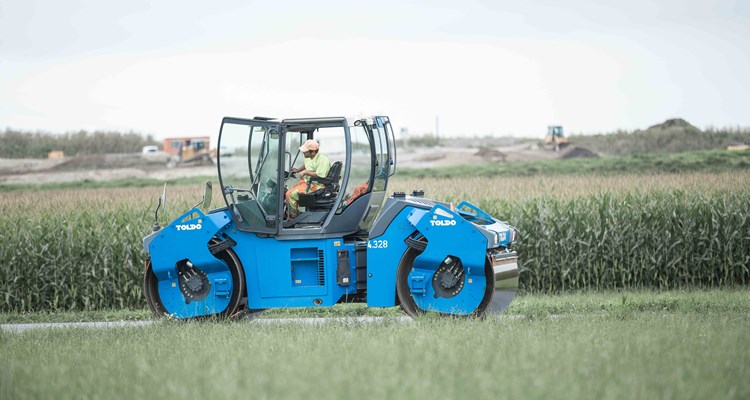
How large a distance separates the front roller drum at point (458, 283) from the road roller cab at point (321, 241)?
0.01 m

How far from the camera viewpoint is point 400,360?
30.8 ft

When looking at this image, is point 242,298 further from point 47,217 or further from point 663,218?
point 663,218

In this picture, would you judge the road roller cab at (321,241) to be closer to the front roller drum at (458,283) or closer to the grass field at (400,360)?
the front roller drum at (458,283)

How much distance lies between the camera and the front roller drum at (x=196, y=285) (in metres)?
13.4

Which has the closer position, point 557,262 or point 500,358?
point 500,358

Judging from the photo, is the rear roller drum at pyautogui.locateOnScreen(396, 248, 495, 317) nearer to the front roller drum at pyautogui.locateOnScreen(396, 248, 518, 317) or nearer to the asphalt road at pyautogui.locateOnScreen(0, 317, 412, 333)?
the front roller drum at pyautogui.locateOnScreen(396, 248, 518, 317)

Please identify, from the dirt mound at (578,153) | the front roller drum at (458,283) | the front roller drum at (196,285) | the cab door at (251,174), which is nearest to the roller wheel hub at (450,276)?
the front roller drum at (458,283)

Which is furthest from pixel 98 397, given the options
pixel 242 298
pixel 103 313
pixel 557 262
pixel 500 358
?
pixel 557 262

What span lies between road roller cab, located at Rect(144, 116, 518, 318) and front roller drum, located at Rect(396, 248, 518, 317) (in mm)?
15

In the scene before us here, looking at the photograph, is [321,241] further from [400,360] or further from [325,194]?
[400,360]

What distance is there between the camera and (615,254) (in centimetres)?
1811

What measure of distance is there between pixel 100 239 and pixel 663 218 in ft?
33.4

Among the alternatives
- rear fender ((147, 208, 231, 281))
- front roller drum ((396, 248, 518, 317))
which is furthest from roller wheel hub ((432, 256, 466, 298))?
rear fender ((147, 208, 231, 281))

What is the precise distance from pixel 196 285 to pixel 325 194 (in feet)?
7.06
